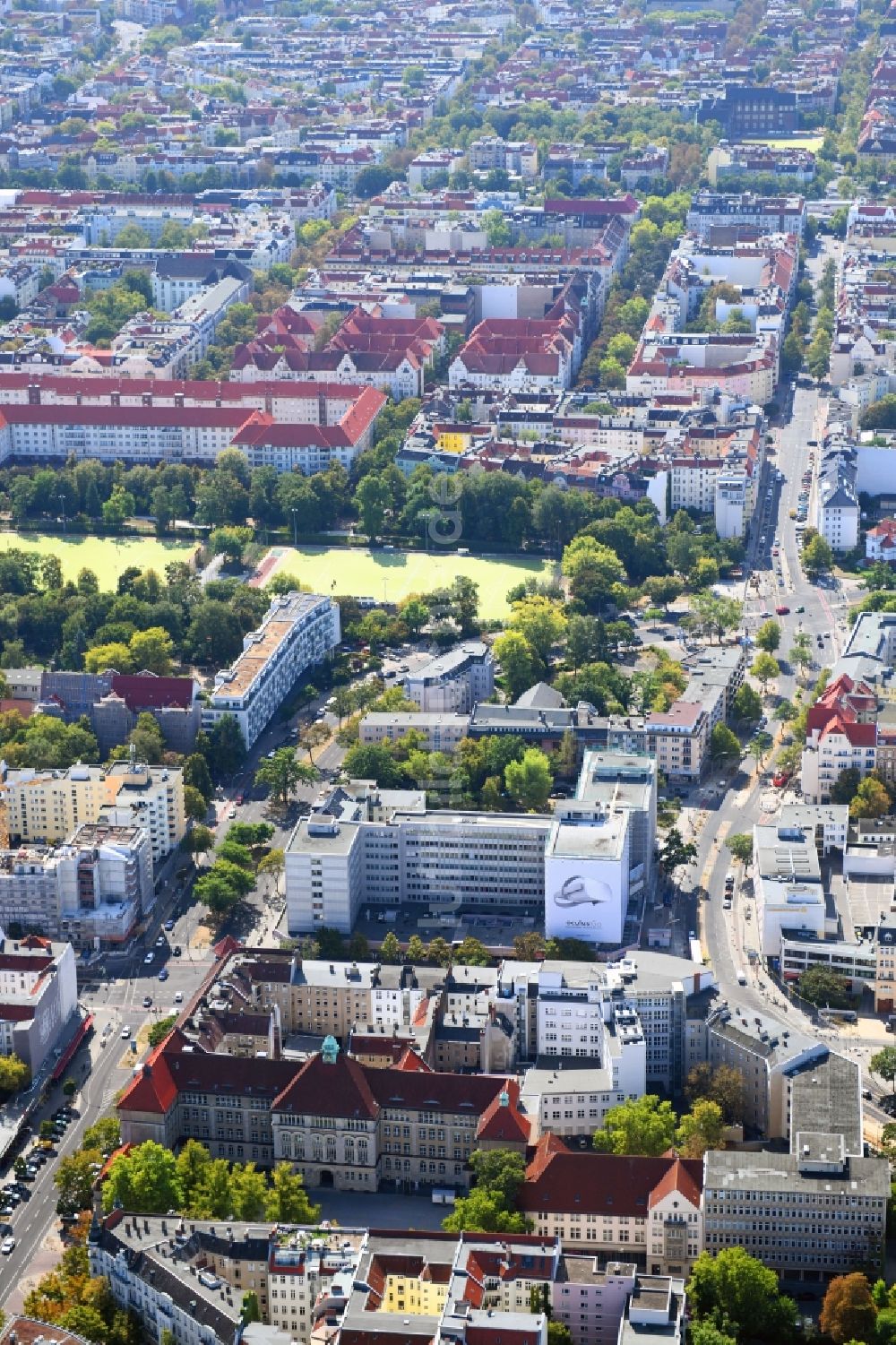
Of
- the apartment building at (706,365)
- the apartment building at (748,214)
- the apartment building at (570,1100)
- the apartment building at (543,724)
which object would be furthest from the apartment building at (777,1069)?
the apartment building at (748,214)

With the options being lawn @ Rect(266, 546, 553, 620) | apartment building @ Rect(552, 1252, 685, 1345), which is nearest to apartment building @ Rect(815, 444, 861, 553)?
lawn @ Rect(266, 546, 553, 620)

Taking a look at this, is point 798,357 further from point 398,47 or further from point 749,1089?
point 398,47

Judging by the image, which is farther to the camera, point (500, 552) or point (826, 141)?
point (826, 141)

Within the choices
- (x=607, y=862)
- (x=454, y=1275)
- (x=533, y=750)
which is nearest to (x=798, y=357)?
(x=533, y=750)

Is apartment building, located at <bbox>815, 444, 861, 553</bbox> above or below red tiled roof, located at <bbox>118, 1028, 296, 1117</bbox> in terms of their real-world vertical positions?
below

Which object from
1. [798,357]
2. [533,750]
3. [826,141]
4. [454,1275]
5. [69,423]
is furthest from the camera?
[826,141]

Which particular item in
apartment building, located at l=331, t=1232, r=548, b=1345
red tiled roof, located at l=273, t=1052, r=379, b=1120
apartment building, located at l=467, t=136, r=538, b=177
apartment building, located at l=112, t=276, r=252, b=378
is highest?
apartment building, located at l=331, t=1232, r=548, b=1345

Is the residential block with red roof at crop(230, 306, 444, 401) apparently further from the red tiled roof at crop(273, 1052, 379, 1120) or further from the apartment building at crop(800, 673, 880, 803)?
the red tiled roof at crop(273, 1052, 379, 1120)
